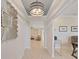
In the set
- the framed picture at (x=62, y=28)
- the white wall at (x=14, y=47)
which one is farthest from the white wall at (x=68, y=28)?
the white wall at (x=14, y=47)

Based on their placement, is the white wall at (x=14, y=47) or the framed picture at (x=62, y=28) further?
the framed picture at (x=62, y=28)

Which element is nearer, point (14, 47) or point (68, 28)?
point (14, 47)

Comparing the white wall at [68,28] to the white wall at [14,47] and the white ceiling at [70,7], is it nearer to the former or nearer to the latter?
the white wall at [14,47]

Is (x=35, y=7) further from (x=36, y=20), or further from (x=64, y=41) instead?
(x=64, y=41)

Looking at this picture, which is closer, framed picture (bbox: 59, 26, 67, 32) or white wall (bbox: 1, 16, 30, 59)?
white wall (bbox: 1, 16, 30, 59)

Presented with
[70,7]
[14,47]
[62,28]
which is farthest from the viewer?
[62,28]

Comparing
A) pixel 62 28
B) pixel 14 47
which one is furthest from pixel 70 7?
pixel 62 28

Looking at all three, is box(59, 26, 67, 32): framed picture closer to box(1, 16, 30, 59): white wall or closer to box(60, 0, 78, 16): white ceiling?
box(1, 16, 30, 59): white wall

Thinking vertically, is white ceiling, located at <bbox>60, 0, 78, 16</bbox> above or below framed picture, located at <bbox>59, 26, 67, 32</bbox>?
above

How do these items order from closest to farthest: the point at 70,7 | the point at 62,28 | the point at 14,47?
the point at 14,47
the point at 70,7
the point at 62,28

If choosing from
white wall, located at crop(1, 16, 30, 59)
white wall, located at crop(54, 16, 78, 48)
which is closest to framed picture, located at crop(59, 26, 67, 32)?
white wall, located at crop(54, 16, 78, 48)

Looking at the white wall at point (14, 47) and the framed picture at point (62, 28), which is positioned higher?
the framed picture at point (62, 28)

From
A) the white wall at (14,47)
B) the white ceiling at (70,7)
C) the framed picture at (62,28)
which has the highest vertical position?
the white ceiling at (70,7)

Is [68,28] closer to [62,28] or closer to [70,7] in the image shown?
[62,28]
